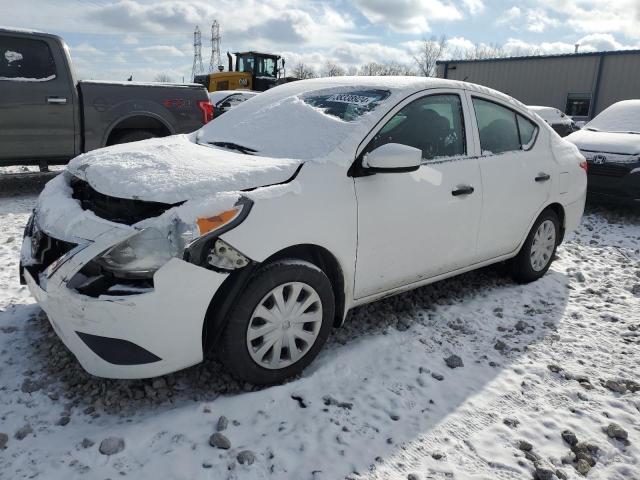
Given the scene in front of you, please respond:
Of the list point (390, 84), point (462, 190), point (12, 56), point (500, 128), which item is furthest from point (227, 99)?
point (462, 190)

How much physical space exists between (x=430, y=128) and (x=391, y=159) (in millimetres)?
772

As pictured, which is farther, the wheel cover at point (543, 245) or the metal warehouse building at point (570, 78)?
the metal warehouse building at point (570, 78)

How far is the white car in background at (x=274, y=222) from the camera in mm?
2312

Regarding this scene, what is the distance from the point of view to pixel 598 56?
23.6 metres

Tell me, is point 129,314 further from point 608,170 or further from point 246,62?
point 246,62

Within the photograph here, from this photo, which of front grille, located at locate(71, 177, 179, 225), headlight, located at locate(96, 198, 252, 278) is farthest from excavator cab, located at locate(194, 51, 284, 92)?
headlight, located at locate(96, 198, 252, 278)

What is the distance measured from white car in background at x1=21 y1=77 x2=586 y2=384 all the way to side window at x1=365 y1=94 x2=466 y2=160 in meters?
0.01

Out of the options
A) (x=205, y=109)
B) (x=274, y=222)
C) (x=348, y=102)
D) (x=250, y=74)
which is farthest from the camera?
(x=250, y=74)

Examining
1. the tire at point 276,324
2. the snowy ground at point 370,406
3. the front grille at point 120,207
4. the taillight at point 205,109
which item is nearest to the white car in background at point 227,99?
the taillight at point 205,109

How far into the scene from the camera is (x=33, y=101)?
6262 mm

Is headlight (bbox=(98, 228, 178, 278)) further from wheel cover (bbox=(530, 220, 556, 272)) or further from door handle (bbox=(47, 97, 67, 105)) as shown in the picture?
door handle (bbox=(47, 97, 67, 105))

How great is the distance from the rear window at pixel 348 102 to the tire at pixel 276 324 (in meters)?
1.08

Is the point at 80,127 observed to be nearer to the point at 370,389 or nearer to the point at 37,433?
the point at 37,433

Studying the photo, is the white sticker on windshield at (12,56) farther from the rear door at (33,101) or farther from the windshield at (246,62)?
the windshield at (246,62)
